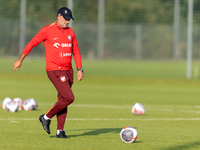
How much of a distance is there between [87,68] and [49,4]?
5.17 meters

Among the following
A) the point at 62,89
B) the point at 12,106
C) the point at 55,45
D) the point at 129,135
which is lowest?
the point at 12,106

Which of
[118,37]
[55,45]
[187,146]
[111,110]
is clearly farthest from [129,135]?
[118,37]

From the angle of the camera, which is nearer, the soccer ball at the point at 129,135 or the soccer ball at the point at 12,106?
the soccer ball at the point at 129,135

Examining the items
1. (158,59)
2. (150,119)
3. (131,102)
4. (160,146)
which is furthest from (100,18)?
(160,146)

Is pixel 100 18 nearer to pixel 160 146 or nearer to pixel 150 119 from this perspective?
pixel 150 119

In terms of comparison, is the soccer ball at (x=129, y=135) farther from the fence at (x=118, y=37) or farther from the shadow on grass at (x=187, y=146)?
the fence at (x=118, y=37)

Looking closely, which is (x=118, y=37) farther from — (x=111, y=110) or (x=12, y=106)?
(x=12, y=106)

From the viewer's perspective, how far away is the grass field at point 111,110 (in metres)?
8.53

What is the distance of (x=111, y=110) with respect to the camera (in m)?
14.5

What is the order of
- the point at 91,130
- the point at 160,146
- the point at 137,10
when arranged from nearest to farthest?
the point at 160,146
the point at 91,130
the point at 137,10

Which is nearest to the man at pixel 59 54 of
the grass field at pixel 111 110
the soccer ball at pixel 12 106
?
the grass field at pixel 111 110

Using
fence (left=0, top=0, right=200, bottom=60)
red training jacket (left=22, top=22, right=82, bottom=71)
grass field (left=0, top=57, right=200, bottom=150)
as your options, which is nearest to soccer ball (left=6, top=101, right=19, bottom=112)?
grass field (left=0, top=57, right=200, bottom=150)

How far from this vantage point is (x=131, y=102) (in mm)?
17203

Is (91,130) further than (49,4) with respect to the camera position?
No
